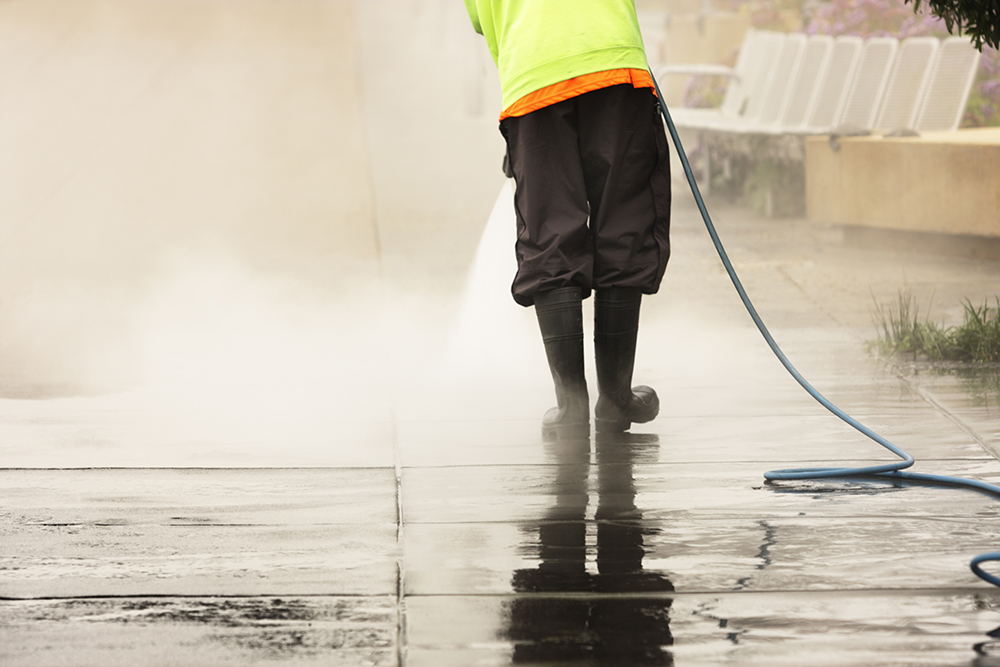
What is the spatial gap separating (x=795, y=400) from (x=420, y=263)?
3129 millimetres

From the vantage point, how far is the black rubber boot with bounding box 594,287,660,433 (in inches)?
158

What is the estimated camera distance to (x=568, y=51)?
388cm

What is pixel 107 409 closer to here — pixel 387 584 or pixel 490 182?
pixel 387 584

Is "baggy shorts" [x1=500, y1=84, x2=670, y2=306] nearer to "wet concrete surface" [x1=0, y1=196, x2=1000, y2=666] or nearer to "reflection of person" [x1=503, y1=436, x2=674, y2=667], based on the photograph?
"wet concrete surface" [x1=0, y1=196, x2=1000, y2=666]

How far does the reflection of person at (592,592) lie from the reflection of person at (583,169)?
590mm

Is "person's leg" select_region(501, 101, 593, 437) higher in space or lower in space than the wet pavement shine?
higher

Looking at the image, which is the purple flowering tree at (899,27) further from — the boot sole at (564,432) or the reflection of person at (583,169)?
the boot sole at (564,432)

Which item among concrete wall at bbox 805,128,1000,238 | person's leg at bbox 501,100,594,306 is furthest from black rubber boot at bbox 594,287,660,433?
concrete wall at bbox 805,128,1000,238

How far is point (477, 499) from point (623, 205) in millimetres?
→ 1028

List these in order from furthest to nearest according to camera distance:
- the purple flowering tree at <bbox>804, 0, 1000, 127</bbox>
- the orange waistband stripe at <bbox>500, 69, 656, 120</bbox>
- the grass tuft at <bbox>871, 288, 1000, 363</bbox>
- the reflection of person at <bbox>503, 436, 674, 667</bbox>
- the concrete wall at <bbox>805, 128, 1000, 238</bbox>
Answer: the purple flowering tree at <bbox>804, 0, 1000, 127</bbox> < the concrete wall at <bbox>805, 128, 1000, 238</bbox> < the grass tuft at <bbox>871, 288, 1000, 363</bbox> < the orange waistband stripe at <bbox>500, 69, 656, 120</bbox> < the reflection of person at <bbox>503, 436, 674, 667</bbox>

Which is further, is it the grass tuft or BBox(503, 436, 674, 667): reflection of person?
the grass tuft

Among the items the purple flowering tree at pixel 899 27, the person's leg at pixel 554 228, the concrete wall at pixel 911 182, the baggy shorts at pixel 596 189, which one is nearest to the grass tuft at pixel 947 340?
the baggy shorts at pixel 596 189

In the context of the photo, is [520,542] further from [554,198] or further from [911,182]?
[911,182]

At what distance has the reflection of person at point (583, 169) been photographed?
390 cm
